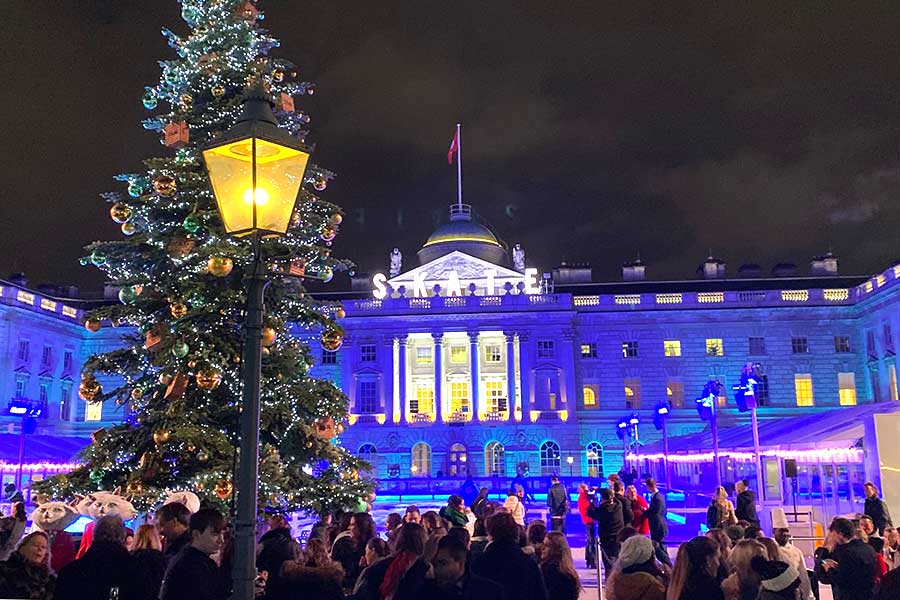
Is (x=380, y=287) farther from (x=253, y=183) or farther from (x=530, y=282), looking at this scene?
(x=253, y=183)

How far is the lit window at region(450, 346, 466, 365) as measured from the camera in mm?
62719

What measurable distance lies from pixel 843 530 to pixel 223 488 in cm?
758

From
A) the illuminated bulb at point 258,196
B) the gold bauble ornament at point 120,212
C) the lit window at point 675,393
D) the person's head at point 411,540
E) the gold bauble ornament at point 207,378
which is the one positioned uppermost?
the lit window at point 675,393

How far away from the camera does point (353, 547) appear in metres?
9.42

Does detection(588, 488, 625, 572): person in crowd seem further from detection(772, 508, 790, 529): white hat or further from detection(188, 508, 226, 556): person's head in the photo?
detection(188, 508, 226, 556): person's head

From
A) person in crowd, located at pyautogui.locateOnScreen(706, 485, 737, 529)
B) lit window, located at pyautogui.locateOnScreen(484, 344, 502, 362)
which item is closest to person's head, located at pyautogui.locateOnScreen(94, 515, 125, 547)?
person in crowd, located at pyautogui.locateOnScreen(706, 485, 737, 529)

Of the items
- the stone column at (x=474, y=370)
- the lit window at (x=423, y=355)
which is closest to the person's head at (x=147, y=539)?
the stone column at (x=474, y=370)

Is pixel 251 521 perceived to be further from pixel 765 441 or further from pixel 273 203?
pixel 765 441

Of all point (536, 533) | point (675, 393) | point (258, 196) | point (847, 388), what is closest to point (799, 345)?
point (847, 388)

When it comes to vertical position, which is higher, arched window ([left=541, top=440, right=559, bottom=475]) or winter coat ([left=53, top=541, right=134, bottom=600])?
arched window ([left=541, top=440, right=559, bottom=475])

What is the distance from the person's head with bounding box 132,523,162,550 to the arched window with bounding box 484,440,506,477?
52.5 m

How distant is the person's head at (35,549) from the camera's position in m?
6.79

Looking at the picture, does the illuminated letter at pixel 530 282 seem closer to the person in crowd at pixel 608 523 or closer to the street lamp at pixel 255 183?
the person in crowd at pixel 608 523

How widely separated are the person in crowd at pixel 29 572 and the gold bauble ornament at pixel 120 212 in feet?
22.0
